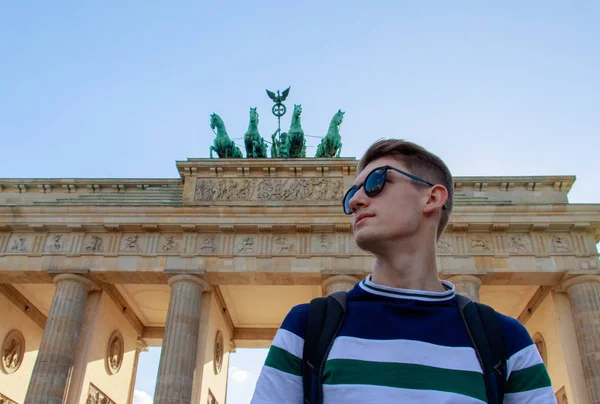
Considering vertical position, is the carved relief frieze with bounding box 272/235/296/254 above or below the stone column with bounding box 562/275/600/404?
above

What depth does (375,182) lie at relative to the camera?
2.14 meters

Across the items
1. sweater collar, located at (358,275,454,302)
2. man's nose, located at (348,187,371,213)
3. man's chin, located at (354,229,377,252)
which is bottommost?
sweater collar, located at (358,275,454,302)

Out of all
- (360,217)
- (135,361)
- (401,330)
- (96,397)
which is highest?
(135,361)

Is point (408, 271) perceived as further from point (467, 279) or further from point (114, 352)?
point (114, 352)

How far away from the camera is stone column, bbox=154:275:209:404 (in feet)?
54.9

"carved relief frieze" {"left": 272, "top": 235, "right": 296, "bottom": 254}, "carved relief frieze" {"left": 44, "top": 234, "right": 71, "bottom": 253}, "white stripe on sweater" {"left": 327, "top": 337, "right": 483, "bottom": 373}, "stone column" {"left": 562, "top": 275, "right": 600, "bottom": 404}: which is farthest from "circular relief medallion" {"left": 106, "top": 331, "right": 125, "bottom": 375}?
"white stripe on sweater" {"left": 327, "top": 337, "right": 483, "bottom": 373}

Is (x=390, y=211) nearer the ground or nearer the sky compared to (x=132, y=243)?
nearer the ground

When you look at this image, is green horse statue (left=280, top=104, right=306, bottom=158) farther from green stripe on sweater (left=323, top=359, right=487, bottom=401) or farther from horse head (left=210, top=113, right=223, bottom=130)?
green stripe on sweater (left=323, top=359, right=487, bottom=401)

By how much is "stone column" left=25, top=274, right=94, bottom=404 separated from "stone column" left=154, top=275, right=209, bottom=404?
3.12 meters

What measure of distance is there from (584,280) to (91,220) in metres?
17.0

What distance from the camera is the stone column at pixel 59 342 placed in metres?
16.8

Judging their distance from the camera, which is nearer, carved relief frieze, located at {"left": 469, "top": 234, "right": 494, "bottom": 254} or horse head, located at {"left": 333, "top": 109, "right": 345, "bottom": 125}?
carved relief frieze, located at {"left": 469, "top": 234, "right": 494, "bottom": 254}

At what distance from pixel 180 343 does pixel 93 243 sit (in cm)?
512

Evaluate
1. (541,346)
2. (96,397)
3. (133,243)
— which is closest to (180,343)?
(133,243)
